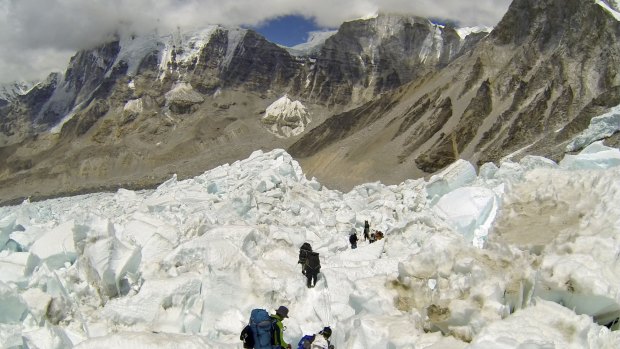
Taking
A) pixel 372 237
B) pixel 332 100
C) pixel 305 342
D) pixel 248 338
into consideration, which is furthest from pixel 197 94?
pixel 248 338

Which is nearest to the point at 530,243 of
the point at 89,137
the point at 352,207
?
the point at 352,207

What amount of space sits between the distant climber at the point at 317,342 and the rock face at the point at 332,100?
19616 mm

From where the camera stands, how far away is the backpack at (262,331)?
480 cm

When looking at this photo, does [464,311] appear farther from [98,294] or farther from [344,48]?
[344,48]

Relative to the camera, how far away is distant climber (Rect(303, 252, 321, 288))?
22.3 feet

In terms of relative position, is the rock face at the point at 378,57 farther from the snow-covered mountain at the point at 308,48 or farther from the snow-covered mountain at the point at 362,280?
the snow-covered mountain at the point at 362,280

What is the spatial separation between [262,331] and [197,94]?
365ft

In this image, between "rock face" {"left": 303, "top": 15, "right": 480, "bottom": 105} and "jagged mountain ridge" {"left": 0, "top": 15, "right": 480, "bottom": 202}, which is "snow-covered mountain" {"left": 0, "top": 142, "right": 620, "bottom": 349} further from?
"rock face" {"left": 303, "top": 15, "right": 480, "bottom": 105}

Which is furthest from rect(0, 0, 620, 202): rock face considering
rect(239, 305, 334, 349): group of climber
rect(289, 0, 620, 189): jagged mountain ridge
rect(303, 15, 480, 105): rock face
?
rect(239, 305, 334, 349): group of climber

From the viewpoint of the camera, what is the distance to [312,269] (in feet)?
22.7

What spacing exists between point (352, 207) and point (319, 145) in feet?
177

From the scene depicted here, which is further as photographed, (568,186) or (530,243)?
(568,186)

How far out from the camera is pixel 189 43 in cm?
12206

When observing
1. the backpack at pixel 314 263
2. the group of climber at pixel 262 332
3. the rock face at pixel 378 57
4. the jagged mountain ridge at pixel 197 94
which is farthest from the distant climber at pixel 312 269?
the rock face at pixel 378 57
